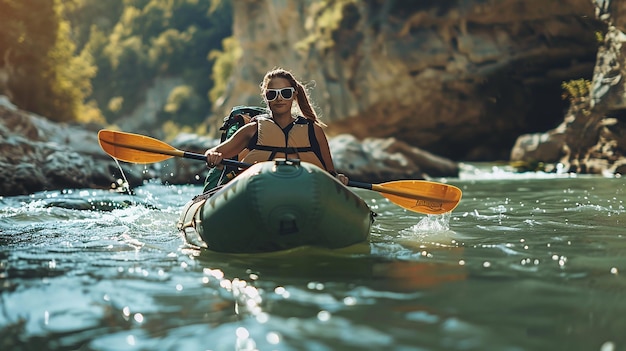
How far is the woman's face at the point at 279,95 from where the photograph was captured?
3883 millimetres

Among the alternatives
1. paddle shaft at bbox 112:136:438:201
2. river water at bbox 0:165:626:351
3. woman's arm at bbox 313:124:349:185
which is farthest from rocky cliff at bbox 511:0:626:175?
woman's arm at bbox 313:124:349:185

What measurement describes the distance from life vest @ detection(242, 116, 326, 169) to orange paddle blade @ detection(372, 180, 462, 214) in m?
0.67

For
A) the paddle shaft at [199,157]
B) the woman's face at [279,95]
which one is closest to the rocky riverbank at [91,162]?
the paddle shaft at [199,157]

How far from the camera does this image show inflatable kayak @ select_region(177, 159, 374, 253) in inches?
120

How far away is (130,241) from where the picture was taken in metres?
3.83

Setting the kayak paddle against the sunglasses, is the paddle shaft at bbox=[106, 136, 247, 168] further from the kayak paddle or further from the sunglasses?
the sunglasses

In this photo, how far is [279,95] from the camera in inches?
153

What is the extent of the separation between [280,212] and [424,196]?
5.41 feet

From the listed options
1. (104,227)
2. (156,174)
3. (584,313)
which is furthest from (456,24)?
(584,313)

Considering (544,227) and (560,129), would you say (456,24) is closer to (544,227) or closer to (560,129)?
(560,129)

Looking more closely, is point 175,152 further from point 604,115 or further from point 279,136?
point 604,115

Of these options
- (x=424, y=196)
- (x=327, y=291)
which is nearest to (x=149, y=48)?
(x=424, y=196)

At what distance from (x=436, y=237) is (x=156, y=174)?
809cm

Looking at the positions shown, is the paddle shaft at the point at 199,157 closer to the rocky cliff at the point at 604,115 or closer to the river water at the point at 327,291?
the river water at the point at 327,291
